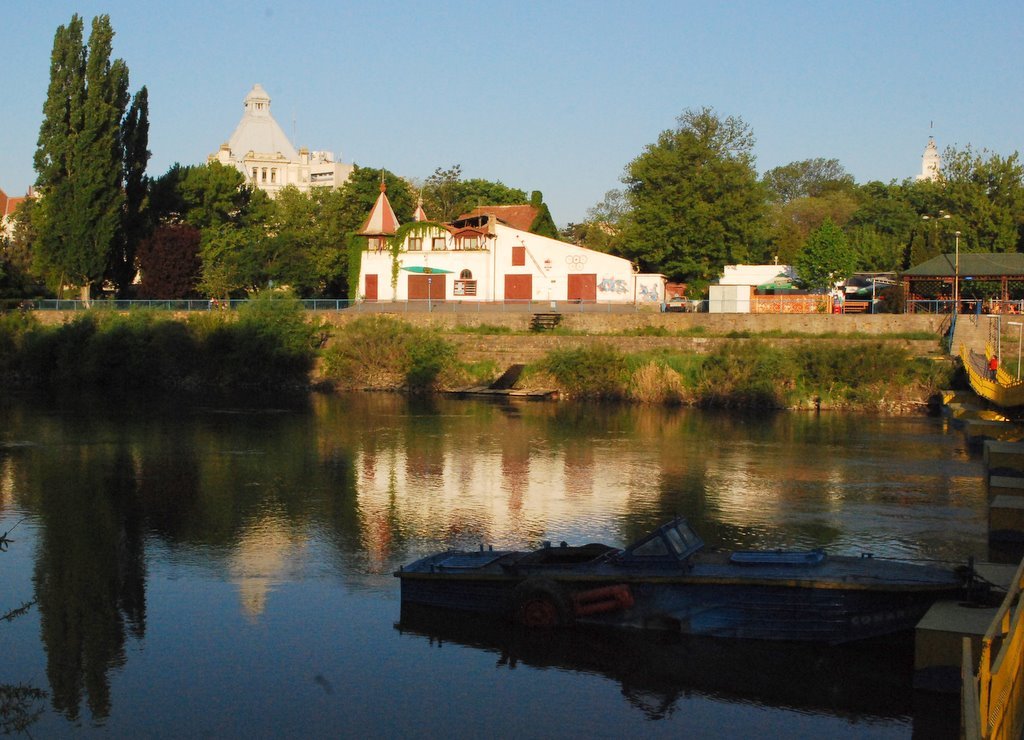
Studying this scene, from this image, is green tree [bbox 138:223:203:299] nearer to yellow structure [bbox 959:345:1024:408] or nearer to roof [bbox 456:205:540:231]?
roof [bbox 456:205:540:231]

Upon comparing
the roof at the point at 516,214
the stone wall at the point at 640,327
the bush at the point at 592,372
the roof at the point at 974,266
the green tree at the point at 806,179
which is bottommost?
the bush at the point at 592,372

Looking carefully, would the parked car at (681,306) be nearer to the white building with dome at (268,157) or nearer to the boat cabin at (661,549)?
the boat cabin at (661,549)

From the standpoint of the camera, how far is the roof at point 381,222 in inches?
2542

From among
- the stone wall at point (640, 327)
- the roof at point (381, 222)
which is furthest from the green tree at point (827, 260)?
the roof at point (381, 222)

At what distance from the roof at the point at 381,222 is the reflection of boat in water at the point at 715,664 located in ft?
161

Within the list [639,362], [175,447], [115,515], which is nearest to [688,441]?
[639,362]

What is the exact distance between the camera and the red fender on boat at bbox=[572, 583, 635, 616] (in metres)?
16.6

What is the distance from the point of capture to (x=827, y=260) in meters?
59.3

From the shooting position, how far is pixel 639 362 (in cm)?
5000

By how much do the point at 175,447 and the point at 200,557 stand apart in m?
14.7

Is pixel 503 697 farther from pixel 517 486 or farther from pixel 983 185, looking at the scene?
pixel 983 185

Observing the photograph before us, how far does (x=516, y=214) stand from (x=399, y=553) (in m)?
52.8

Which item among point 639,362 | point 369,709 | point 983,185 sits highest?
point 983,185

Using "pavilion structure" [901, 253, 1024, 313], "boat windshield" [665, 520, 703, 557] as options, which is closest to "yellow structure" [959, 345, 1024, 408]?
"pavilion structure" [901, 253, 1024, 313]
